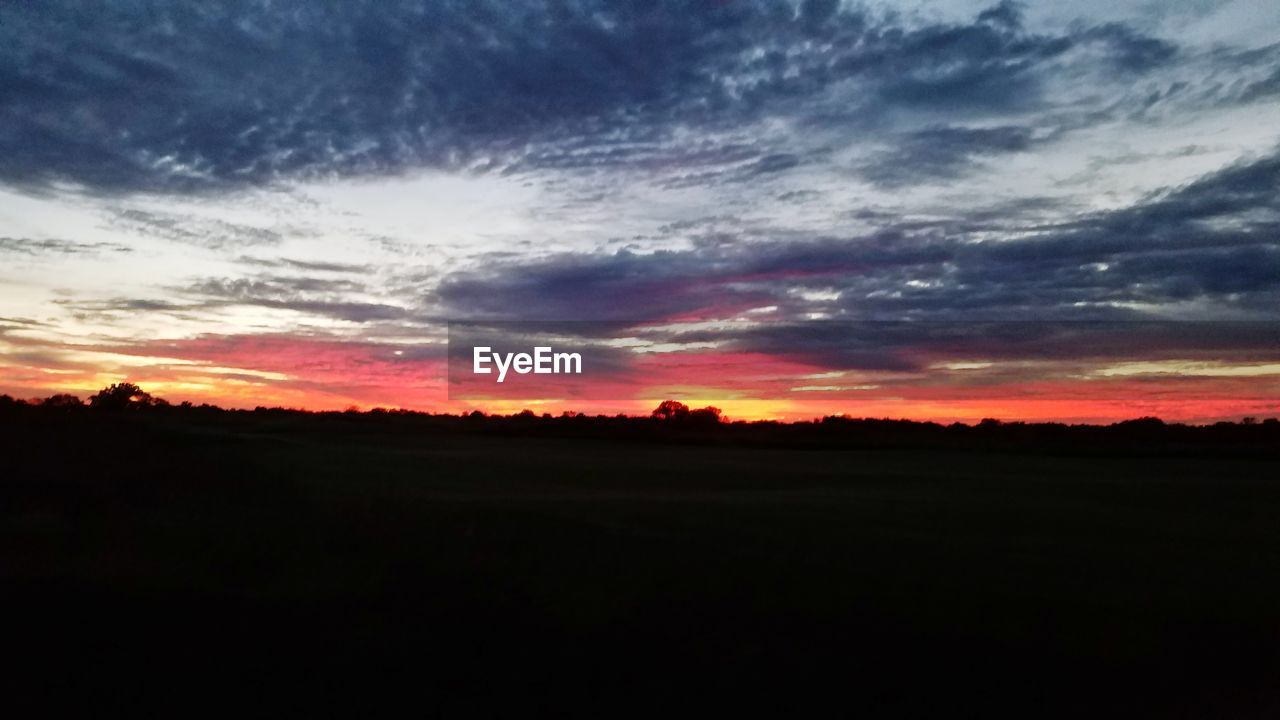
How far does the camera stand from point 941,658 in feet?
23.3

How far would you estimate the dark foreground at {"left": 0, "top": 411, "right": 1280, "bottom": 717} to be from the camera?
671 cm

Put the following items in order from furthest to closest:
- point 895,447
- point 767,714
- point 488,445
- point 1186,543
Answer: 1. point 488,445
2. point 895,447
3. point 1186,543
4. point 767,714

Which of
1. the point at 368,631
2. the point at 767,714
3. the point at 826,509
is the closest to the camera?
the point at 767,714

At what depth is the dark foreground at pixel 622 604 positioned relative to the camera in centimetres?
671

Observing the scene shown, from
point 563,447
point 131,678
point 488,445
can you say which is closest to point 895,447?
point 563,447

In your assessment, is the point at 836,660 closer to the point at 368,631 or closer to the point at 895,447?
the point at 368,631

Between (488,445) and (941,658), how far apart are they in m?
28.4

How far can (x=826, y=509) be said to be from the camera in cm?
1366

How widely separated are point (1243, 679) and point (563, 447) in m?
27.6

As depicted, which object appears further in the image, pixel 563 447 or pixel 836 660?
pixel 563 447

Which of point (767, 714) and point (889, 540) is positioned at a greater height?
point (889, 540)

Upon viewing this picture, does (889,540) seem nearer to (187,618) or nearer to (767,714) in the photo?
(767,714)

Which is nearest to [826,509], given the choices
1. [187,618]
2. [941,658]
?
[941,658]

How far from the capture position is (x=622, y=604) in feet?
26.6
